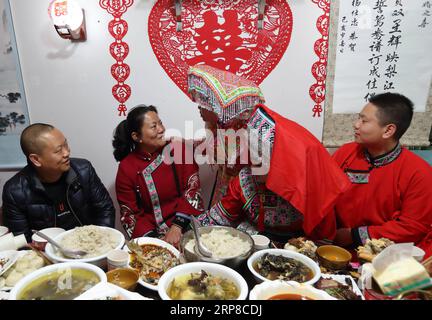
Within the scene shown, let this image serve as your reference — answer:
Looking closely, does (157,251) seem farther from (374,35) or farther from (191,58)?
(374,35)

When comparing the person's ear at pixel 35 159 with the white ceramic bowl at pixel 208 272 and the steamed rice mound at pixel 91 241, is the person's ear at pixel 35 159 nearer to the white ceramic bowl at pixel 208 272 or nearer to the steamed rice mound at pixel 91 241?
the steamed rice mound at pixel 91 241

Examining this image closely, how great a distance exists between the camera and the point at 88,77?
301 centimetres

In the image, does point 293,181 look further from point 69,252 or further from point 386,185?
point 69,252

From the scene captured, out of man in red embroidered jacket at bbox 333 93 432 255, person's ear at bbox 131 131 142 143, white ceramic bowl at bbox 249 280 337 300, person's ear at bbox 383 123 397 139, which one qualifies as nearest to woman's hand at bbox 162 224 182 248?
person's ear at bbox 131 131 142 143

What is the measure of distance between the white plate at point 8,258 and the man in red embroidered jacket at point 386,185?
1926 millimetres

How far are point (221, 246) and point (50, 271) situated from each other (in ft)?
2.60

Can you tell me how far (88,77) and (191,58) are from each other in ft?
3.50

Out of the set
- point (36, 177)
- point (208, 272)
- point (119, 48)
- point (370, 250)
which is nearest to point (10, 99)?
point (119, 48)

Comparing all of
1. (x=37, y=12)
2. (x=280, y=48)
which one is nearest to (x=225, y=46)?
(x=280, y=48)

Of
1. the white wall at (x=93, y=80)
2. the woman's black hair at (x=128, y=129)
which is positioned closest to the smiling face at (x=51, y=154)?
the woman's black hair at (x=128, y=129)

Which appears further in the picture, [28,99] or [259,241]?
[28,99]

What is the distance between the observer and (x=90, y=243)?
1.60m

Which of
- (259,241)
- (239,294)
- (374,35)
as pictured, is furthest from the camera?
(374,35)

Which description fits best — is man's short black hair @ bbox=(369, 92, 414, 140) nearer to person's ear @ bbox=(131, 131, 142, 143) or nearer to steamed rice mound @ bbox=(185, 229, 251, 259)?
steamed rice mound @ bbox=(185, 229, 251, 259)
